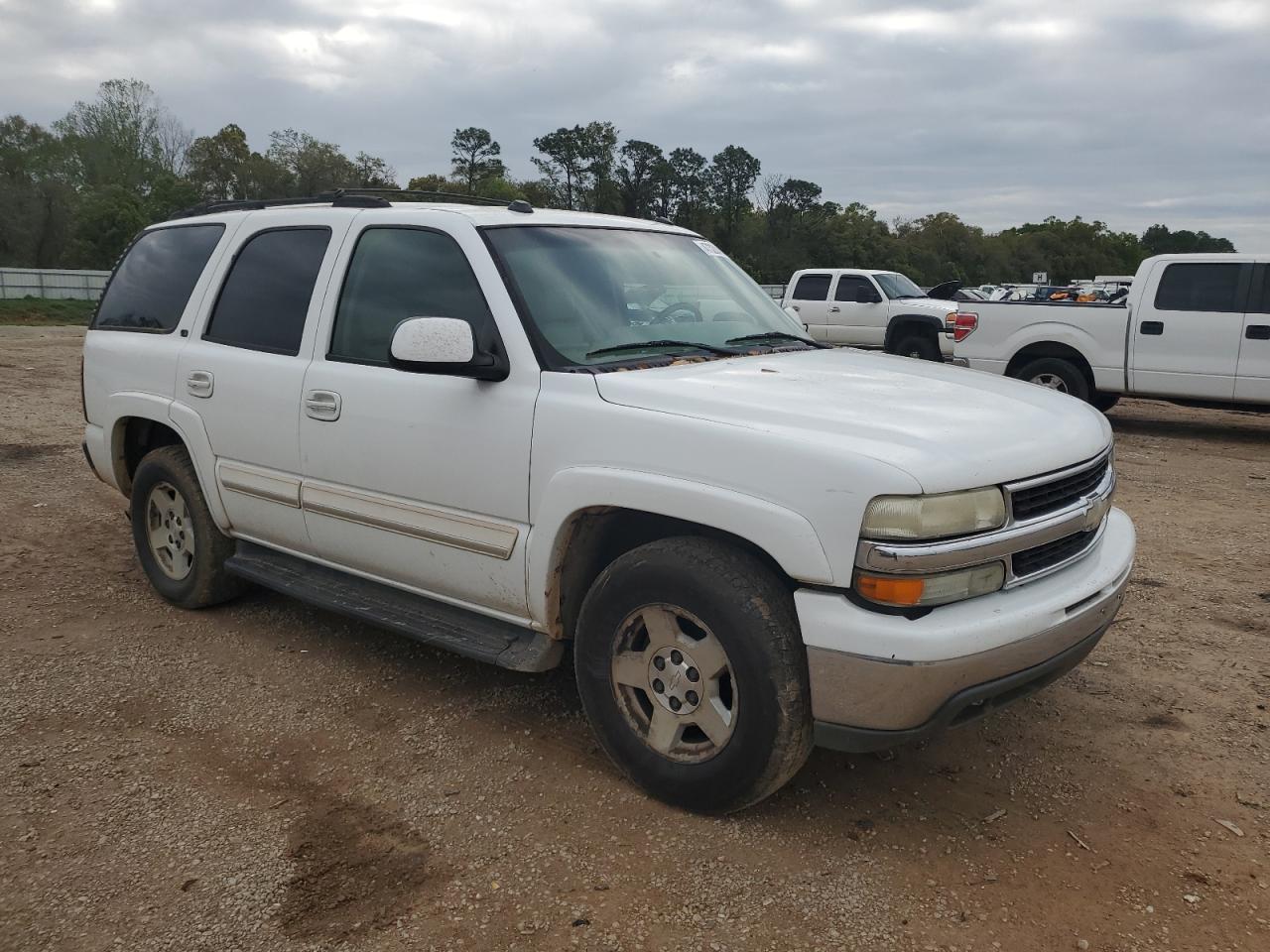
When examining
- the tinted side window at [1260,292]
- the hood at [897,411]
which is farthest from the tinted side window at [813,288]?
the hood at [897,411]

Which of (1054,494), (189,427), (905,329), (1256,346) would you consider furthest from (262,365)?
(905,329)

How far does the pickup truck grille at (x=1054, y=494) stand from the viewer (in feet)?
9.53

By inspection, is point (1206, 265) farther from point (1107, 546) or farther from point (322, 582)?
point (322, 582)

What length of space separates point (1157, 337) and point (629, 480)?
9702 mm

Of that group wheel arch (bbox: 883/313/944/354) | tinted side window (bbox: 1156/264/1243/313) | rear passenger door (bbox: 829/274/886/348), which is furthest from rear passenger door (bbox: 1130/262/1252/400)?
rear passenger door (bbox: 829/274/886/348)

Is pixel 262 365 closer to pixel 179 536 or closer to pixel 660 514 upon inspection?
pixel 179 536

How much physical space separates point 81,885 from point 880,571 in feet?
7.68

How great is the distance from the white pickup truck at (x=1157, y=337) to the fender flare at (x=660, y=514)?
830 centimetres

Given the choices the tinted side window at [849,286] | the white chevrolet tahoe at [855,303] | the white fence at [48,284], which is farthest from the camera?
the white fence at [48,284]

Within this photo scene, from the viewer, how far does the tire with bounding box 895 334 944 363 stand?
1605 cm

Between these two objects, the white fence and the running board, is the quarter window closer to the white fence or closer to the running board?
the running board

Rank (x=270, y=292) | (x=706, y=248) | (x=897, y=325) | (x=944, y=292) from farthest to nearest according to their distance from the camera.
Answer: (x=944, y=292) < (x=897, y=325) < (x=706, y=248) < (x=270, y=292)

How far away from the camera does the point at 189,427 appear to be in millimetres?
4695

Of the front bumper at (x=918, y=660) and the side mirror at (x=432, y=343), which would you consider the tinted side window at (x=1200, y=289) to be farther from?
the side mirror at (x=432, y=343)
